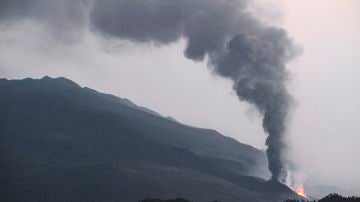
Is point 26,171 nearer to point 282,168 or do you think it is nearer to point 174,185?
point 174,185

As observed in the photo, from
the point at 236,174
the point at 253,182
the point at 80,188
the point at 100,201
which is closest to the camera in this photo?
the point at 100,201

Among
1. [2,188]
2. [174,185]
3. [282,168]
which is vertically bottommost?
[2,188]

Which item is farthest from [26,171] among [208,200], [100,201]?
[208,200]

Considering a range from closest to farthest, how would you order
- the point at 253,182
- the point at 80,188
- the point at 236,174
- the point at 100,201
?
the point at 100,201, the point at 80,188, the point at 253,182, the point at 236,174

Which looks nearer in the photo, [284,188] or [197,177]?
[284,188]

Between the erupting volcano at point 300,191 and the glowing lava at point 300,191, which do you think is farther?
the erupting volcano at point 300,191

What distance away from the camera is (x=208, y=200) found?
161m

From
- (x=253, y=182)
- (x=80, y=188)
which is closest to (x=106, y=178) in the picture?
(x=80, y=188)

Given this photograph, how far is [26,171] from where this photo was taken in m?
187

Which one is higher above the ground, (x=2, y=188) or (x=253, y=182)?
(x=253, y=182)

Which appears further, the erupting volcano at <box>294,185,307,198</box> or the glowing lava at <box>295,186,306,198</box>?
the erupting volcano at <box>294,185,307,198</box>

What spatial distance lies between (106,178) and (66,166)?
22.4 m

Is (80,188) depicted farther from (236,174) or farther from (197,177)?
(236,174)

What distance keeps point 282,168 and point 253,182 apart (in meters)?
12.7
